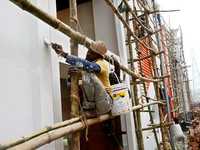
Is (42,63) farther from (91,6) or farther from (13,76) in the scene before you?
(91,6)

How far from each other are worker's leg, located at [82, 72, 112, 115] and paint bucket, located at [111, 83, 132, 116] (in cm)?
33

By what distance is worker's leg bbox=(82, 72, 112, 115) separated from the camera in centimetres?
184

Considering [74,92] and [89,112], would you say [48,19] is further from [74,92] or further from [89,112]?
[89,112]

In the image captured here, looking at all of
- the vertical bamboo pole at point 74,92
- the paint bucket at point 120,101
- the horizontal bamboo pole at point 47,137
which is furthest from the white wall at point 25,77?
the paint bucket at point 120,101

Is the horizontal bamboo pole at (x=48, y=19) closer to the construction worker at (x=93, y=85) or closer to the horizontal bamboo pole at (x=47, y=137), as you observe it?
the construction worker at (x=93, y=85)

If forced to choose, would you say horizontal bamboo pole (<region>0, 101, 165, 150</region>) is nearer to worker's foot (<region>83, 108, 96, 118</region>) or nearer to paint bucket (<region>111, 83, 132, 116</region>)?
worker's foot (<region>83, 108, 96, 118</region>)

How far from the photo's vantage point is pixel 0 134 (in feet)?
5.01

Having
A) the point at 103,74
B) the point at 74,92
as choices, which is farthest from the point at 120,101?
the point at 74,92

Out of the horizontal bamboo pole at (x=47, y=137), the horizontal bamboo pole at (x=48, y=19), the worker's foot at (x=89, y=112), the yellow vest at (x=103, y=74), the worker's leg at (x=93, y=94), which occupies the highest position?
the horizontal bamboo pole at (x=48, y=19)

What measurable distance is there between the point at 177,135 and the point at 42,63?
5.46 meters

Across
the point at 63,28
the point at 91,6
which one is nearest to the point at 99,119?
the point at 63,28

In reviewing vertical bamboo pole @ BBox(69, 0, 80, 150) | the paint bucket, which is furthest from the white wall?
the paint bucket

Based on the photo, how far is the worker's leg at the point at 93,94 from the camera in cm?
184

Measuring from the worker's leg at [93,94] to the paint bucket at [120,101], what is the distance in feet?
1.07
